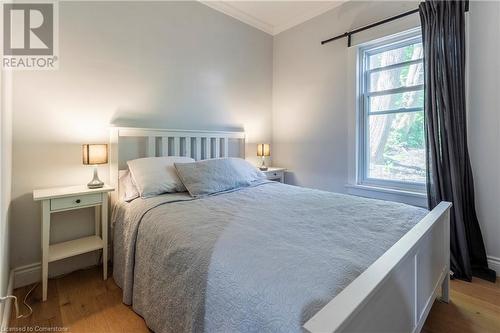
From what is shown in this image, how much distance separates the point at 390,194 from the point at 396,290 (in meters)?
1.96

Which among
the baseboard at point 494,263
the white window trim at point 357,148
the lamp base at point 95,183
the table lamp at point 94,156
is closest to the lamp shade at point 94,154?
the table lamp at point 94,156

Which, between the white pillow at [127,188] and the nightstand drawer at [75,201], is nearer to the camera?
the nightstand drawer at [75,201]

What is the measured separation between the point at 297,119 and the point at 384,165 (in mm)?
1256

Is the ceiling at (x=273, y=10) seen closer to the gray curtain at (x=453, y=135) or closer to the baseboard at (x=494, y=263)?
the gray curtain at (x=453, y=135)

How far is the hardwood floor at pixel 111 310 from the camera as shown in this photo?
1.49 meters

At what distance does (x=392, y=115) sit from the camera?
8.78 ft

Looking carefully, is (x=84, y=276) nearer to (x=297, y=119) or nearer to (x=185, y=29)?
(x=185, y=29)

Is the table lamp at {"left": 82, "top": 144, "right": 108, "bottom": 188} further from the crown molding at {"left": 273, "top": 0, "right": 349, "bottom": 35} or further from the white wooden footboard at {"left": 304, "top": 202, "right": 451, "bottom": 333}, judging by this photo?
the crown molding at {"left": 273, "top": 0, "right": 349, "bottom": 35}

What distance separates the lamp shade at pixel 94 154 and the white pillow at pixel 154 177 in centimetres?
22

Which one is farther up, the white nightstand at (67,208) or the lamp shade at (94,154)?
the lamp shade at (94,154)

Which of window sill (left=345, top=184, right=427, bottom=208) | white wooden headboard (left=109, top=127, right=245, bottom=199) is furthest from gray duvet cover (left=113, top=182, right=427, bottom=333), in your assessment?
window sill (left=345, top=184, right=427, bottom=208)

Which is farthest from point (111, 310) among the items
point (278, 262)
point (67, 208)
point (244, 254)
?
point (278, 262)

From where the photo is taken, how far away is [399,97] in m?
2.61

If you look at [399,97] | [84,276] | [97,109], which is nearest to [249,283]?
[84,276]
